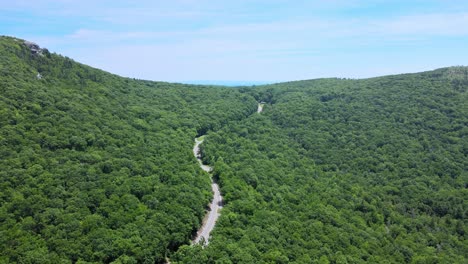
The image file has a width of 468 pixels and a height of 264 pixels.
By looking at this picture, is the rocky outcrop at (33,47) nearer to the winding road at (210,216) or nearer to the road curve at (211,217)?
the winding road at (210,216)

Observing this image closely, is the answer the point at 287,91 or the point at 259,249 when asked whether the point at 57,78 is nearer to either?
the point at 259,249

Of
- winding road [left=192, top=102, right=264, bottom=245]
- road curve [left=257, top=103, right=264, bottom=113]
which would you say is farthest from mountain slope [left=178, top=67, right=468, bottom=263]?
road curve [left=257, top=103, right=264, bottom=113]

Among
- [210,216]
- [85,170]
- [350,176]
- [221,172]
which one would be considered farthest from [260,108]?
[85,170]

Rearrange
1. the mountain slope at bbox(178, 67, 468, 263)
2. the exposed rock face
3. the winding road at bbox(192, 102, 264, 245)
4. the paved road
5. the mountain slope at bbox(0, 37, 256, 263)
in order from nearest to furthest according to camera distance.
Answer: the mountain slope at bbox(0, 37, 256, 263), the winding road at bbox(192, 102, 264, 245), the mountain slope at bbox(178, 67, 468, 263), the exposed rock face, the paved road

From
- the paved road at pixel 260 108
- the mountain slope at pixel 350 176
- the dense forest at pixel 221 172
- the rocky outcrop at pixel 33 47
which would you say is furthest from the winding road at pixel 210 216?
the rocky outcrop at pixel 33 47

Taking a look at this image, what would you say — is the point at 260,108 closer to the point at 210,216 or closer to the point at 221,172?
the point at 221,172

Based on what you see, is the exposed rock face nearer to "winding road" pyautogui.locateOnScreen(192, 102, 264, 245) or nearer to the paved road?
"winding road" pyautogui.locateOnScreen(192, 102, 264, 245)
